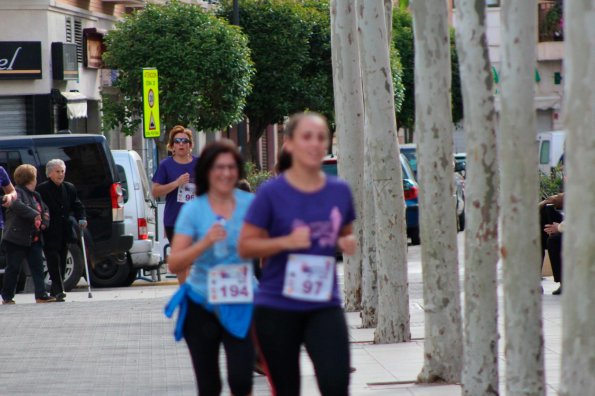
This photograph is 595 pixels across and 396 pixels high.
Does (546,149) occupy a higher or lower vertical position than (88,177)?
higher

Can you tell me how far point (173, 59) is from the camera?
116 ft

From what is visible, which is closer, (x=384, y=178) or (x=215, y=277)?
(x=215, y=277)

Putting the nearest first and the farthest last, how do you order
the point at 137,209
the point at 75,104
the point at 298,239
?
1. the point at 298,239
2. the point at 137,209
3. the point at 75,104

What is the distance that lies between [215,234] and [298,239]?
768 mm

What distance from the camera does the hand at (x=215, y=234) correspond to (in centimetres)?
773

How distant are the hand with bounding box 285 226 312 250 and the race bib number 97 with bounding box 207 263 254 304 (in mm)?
815

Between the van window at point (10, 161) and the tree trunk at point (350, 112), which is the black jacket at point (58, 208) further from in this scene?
the tree trunk at point (350, 112)

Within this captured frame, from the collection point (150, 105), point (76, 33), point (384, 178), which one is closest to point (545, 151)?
point (76, 33)

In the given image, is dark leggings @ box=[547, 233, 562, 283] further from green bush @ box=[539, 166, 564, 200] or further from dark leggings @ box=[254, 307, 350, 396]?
dark leggings @ box=[254, 307, 350, 396]

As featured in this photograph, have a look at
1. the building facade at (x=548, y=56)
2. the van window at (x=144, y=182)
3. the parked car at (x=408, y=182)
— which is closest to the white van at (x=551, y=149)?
the parked car at (x=408, y=182)

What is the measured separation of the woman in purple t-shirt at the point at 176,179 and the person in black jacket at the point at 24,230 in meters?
5.15

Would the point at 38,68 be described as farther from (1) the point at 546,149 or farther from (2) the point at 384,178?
(2) the point at 384,178

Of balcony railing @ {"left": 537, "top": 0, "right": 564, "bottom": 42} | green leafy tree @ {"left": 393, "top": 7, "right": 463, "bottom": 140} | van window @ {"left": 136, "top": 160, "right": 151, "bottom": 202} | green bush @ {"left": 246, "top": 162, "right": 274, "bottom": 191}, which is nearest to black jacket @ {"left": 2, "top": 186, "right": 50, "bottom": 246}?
van window @ {"left": 136, "top": 160, "right": 151, "bottom": 202}

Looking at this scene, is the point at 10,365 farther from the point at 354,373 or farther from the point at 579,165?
the point at 579,165
